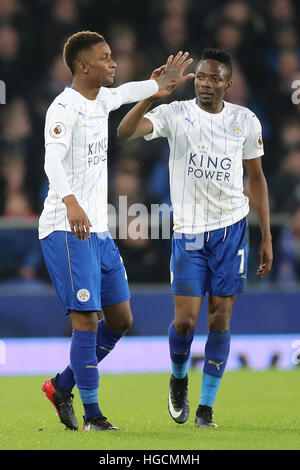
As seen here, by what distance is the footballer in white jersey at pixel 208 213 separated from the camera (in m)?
5.78

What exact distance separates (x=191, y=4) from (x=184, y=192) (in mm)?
7074

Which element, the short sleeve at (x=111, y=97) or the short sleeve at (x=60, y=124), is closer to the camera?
the short sleeve at (x=60, y=124)

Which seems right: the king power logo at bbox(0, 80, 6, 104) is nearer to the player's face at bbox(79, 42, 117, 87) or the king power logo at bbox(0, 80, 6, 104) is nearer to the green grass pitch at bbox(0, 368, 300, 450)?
the green grass pitch at bbox(0, 368, 300, 450)

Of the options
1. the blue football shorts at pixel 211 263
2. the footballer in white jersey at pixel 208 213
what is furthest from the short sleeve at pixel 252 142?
the blue football shorts at pixel 211 263

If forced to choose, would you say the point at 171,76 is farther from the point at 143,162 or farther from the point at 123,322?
the point at 143,162

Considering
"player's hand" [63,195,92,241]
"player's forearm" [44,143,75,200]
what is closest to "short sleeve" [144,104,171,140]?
"player's forearm" [44,143,75,200]

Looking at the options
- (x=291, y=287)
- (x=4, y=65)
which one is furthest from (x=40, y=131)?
(x=291, y=287)

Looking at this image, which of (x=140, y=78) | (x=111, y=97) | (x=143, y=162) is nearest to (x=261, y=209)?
(x=111, y=97)

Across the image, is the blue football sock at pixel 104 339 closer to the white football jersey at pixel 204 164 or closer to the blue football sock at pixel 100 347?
the blue football sock at pixel 100 347

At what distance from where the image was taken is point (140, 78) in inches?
446

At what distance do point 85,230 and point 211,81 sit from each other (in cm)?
136

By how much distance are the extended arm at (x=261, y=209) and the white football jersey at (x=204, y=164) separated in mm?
110
